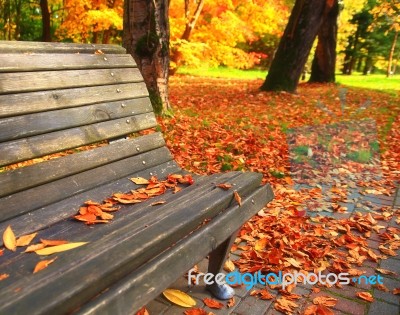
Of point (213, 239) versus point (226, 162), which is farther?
point (226, 162)

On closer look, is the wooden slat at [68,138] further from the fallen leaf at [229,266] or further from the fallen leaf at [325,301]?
the fallen leaf at [325,301]

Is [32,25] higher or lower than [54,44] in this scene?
higher

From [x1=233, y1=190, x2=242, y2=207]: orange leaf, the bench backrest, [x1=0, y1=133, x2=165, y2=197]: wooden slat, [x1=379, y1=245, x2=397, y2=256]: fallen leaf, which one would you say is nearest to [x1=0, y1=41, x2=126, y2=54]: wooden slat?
the bench backrest

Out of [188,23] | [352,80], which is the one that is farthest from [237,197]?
[352,80]

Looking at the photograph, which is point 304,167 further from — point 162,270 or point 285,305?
point 162,270

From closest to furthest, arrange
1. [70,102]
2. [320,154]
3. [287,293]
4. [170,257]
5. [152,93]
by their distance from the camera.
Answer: [170,257] < [70,102] < [287,293] < [320,154] < [152,93]

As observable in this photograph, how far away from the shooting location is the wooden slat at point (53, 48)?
1911 millimetres

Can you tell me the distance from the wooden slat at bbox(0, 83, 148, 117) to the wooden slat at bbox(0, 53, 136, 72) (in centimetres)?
13

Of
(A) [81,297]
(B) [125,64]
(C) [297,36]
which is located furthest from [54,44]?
(C) [297,36]

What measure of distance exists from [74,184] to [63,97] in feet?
1.55

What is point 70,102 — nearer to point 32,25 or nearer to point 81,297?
point 81,297

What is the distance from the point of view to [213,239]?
1719 millimetres

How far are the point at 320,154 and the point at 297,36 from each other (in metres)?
5.08

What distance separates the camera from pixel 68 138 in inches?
80.0
